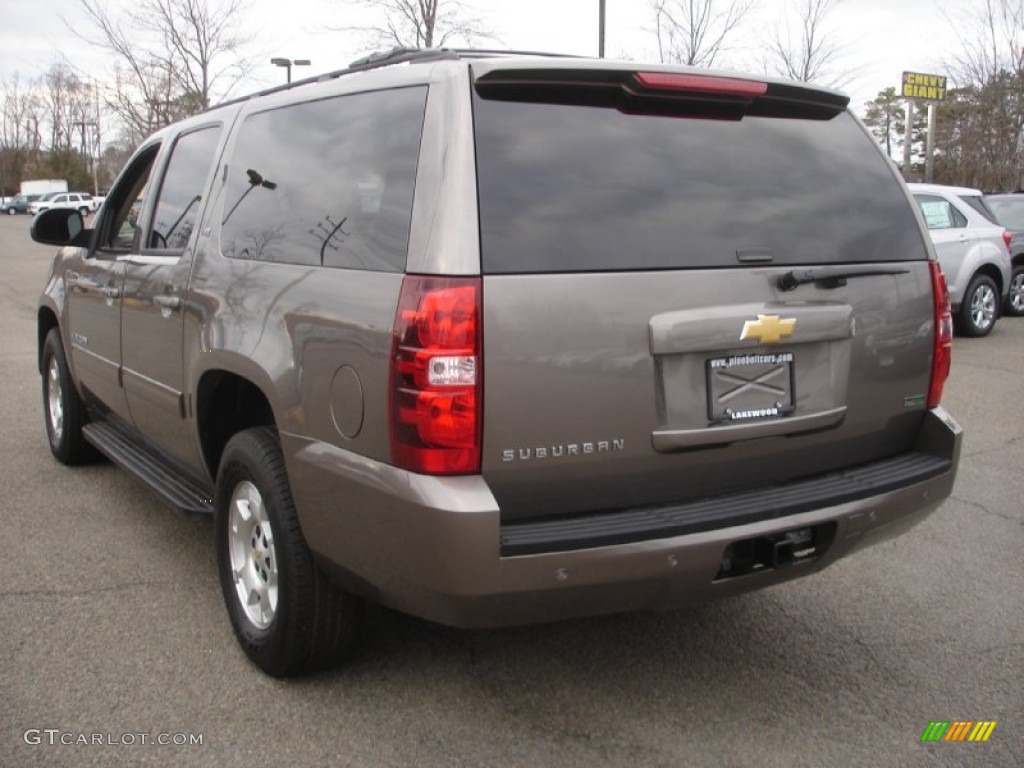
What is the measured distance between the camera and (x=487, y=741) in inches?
109

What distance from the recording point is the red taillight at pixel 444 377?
2361mm

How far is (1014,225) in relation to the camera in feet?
44.2

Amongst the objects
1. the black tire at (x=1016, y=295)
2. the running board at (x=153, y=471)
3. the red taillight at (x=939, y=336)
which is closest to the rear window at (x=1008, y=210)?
the black tire at (x=1016, y=295)

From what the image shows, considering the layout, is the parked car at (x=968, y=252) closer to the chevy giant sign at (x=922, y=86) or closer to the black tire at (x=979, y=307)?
the black tire at (x=979, y=307)

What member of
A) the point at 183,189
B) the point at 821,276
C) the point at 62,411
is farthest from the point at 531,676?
the point at 62,411

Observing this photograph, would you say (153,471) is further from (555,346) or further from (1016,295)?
(1016,295)

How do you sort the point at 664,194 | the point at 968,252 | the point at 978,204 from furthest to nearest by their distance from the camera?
the point at 978,204 < the point at 968,252 < the point at 664,194

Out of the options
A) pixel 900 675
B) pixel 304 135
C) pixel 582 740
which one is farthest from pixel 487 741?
pixel 304 135

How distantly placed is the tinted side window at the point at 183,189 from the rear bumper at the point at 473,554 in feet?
4.69

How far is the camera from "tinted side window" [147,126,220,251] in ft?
12.4

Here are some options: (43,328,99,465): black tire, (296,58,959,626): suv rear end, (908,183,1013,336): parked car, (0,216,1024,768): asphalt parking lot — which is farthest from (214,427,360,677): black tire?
(908,183,1013,336): parked car

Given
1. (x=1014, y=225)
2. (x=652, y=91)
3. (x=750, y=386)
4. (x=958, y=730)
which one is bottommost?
(x=958, y=730)

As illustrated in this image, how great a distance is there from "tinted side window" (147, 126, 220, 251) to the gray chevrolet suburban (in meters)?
0.43

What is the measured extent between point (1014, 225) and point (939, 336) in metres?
12.0
